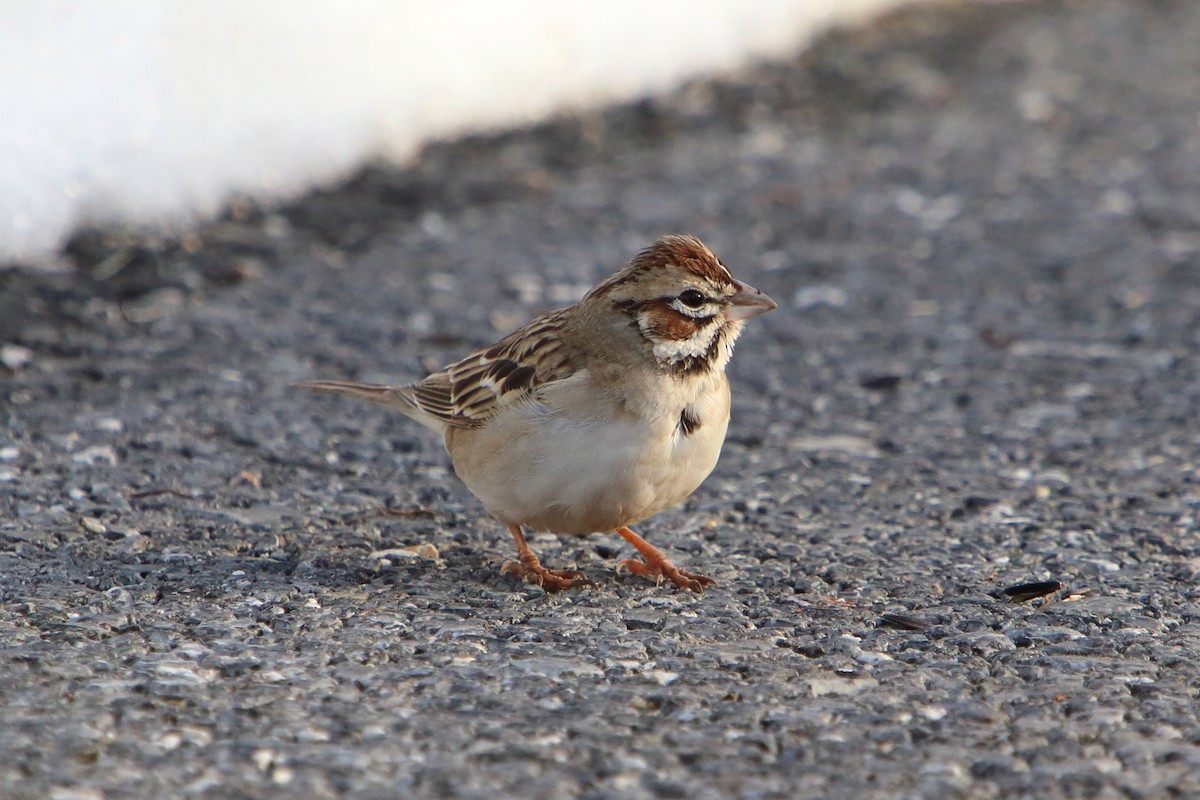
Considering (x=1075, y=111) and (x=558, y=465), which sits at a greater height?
(x=1075, y=111)

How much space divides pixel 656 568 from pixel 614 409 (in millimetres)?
576

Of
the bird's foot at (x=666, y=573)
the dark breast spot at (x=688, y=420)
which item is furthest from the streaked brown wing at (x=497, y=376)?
the bird's foot at (x=666, y=573)

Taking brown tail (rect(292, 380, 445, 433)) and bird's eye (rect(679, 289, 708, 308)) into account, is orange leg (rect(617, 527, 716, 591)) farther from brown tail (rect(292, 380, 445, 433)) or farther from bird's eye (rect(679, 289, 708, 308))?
brown tail (rect(292, 380, 445, 433))

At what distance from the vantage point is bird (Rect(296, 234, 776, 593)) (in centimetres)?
454

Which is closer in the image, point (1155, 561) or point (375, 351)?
point (1155, 561)

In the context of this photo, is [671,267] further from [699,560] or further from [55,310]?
[55,310]

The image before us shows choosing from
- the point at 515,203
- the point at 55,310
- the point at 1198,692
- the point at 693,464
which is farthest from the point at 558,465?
the point at 515,203

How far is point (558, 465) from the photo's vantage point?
4559 mm

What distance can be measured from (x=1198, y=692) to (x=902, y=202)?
18.6 feet

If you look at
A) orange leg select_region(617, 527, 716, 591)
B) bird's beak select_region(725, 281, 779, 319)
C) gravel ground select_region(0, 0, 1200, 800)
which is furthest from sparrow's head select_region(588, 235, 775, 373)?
gravel ground select_region(0, 0, 1200, 800)

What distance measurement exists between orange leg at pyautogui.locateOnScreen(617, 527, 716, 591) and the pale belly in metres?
0.25

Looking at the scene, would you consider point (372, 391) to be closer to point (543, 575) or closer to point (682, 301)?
point (543, 575)

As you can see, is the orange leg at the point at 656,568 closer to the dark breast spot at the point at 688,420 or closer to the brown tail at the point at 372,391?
the dark breast spot at the point at 688,420

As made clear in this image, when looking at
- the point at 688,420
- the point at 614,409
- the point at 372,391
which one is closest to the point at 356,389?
the point at 372,391
